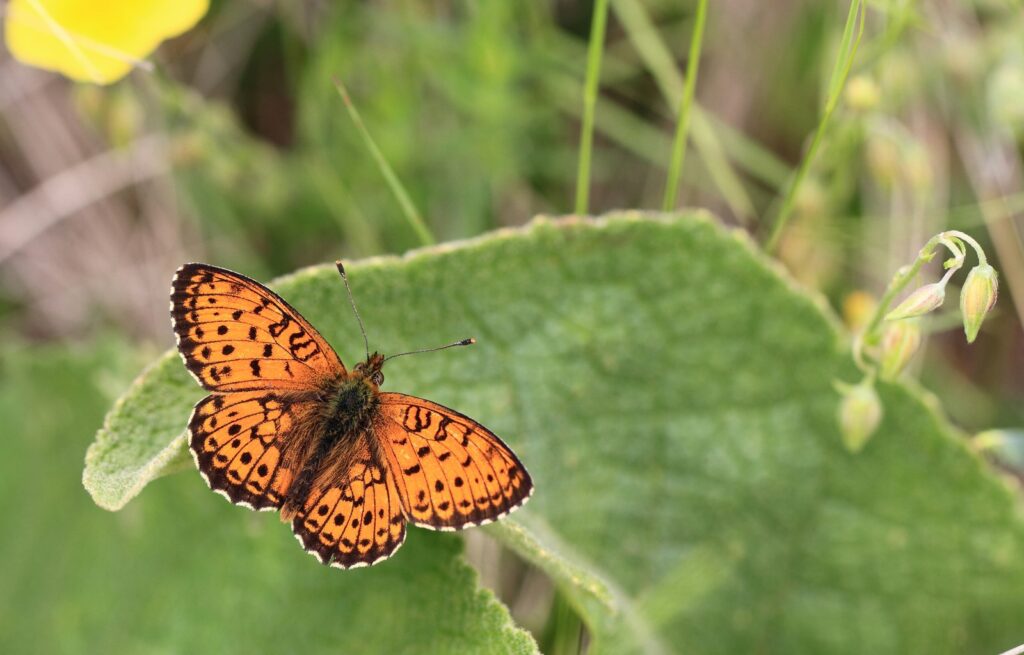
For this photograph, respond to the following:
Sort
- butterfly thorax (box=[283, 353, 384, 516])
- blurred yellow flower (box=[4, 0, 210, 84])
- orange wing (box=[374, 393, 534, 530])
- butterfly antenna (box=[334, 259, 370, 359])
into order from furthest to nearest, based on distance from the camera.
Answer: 1. blurred yellow flower (box=[4, 0, 210, 84])
2. butterfly antenna (box=[334, 259, 370, 359])
3. butterfly thorax (box=[283, 353, 384, 516])
4. orange wing (box=[374, 393, 534, 530])

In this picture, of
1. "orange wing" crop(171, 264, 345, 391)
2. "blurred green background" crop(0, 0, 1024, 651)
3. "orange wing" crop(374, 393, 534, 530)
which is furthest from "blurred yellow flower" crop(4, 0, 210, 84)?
"orange wing" crop(374, 393, 534, 530)

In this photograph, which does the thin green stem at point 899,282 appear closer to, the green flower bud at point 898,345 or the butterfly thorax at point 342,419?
the green flower bud at point 898,345

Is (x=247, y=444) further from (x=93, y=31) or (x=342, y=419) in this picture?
(x=93, y=31)

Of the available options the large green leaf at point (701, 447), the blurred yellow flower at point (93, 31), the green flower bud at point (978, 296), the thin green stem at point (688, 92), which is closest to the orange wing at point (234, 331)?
the large green leaf at point (701, 447)

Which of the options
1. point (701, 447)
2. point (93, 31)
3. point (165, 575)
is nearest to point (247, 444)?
point (165, 575)

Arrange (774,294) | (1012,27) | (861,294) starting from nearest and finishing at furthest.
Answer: (774,294)
(1012,27)
(861,294)

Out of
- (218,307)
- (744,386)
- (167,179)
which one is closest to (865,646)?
(744,386)

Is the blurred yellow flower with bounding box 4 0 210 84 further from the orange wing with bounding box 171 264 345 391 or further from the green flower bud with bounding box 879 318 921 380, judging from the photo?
the green flower bud with bounding box 879 318 921 380

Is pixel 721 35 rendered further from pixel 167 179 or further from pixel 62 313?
pixel 62 313
